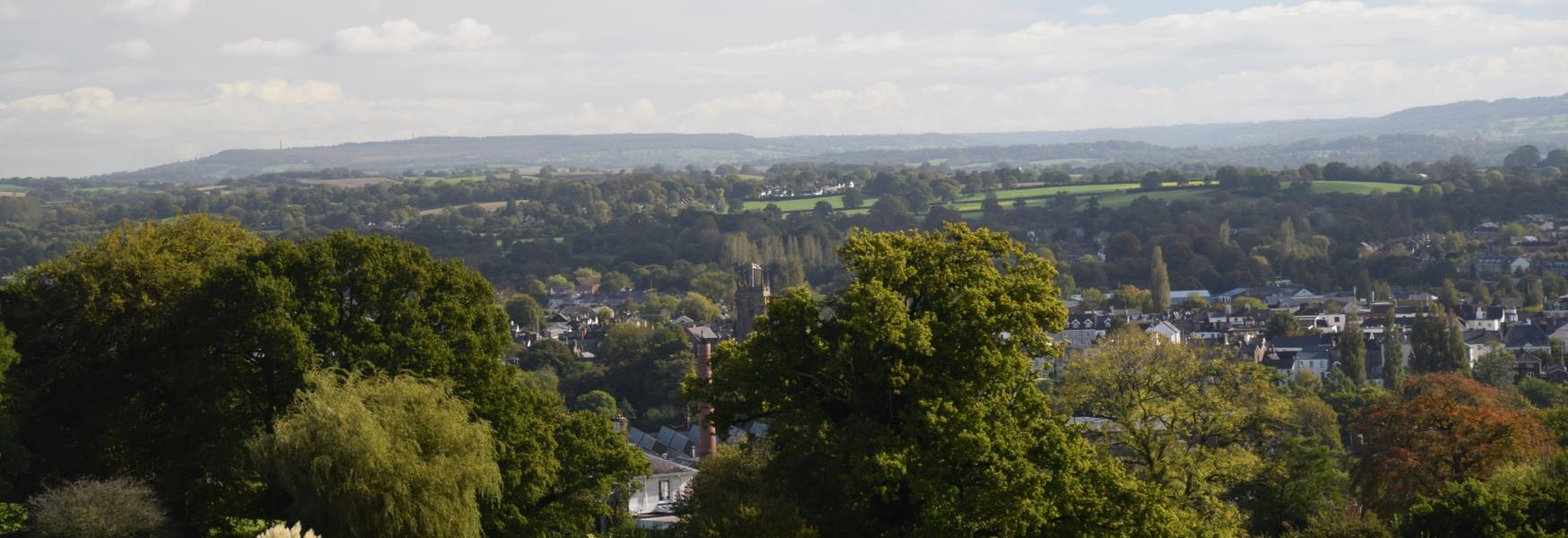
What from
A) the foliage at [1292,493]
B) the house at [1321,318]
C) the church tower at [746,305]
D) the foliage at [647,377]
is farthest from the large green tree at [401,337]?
the house at [1321,318]

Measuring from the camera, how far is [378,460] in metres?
27.8

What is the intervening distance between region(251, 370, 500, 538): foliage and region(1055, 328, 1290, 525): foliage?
1231cm

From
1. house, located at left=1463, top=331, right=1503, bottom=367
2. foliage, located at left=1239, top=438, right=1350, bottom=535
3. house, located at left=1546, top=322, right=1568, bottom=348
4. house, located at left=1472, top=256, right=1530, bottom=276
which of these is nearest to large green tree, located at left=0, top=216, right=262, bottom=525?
foliage, located at left=1239, top=438, right=1350, bottom=535

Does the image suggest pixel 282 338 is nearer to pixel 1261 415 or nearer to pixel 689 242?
pixel 1261 415

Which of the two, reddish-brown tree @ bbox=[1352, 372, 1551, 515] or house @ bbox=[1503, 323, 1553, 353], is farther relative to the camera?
house @ bbox=[1503, 323, 1553, 353]

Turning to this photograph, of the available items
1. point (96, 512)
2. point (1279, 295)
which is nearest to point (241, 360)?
point (96, 512)

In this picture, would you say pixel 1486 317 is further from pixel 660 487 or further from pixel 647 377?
pixel 660 487

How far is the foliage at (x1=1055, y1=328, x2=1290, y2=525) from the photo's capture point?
3416 cm

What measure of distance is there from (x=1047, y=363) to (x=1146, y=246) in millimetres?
148978

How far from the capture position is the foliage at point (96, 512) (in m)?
28.5

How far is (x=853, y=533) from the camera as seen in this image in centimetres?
2778

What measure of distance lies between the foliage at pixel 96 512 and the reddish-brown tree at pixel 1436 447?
78.7 ft

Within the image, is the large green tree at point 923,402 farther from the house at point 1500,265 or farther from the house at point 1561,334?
the house at point 1500,265

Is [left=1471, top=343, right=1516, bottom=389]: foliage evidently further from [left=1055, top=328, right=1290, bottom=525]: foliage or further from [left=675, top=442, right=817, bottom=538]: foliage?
[left=675, top=442, right=817, bottom=538]: foliage
